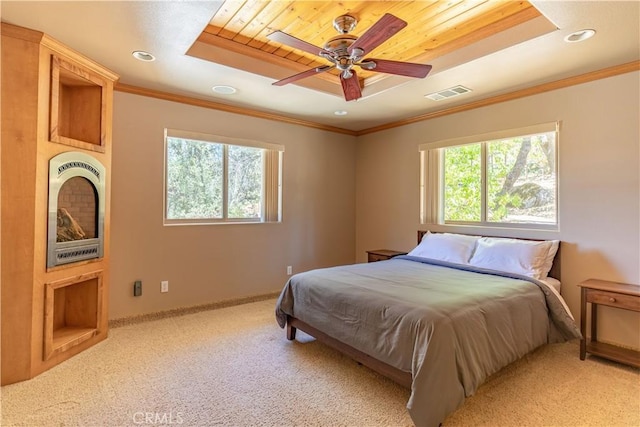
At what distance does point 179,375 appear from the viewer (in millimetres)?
2416

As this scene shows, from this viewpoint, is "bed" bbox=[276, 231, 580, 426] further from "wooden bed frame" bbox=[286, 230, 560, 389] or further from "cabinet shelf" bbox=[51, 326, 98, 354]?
"cabinet shelf" bbox=[51, 326, 98, 354]

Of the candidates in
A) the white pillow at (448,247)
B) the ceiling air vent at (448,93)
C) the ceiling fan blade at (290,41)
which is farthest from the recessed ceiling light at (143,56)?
the white pillow at (448,247)

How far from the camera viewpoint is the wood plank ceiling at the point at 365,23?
230 centimetres

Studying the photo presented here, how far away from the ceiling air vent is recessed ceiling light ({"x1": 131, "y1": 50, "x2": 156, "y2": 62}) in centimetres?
264

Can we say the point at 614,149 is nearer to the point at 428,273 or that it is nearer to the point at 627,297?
the point at 627,297

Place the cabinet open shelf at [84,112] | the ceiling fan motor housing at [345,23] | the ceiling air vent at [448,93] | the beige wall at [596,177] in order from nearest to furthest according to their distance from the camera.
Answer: the ceiling fan motor housing at [345,23] → the beige wall at [596,177] → the cabinet open shelf at [84,112] → the ceiling air vent at [448,93]

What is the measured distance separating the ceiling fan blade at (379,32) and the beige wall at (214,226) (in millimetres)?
2418

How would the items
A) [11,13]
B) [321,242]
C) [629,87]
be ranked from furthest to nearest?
[321,242] → [629,87] → [11,13]

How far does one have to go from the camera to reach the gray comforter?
6.00ft

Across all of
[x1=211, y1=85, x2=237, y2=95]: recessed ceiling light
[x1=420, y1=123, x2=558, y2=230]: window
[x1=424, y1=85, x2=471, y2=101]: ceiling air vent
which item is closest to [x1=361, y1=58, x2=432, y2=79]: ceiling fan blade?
[x1=424, y1=85, x2=471, y2=101]: ceiling air vent

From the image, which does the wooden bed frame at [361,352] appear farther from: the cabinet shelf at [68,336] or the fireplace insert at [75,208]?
the fireplace insert at [75,208]

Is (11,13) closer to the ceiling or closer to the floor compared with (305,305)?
closer to the ceiling

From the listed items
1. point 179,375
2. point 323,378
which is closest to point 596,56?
point 323,378

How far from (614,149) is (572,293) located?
1.33 meters
